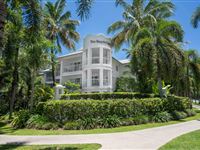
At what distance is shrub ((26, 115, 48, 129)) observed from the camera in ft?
45.2

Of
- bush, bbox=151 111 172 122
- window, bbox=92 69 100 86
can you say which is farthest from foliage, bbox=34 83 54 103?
bush, bbox=151 111 172 122

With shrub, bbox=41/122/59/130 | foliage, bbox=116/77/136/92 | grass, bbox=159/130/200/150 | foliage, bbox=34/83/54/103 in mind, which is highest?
foliage, bbox=116/77/136/92

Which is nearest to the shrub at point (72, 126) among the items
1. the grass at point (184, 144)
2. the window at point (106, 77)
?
the grass at point (184, 144)

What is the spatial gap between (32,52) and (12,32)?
83.1 inches

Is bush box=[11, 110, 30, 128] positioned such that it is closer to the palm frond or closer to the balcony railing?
the palm frond

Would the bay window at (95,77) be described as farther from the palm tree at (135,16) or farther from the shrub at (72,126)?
the shrub at (72,126)

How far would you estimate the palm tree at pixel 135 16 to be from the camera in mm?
23672

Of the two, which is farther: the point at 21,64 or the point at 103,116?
the point at 21,64

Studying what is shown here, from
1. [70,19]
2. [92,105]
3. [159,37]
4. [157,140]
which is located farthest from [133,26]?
[157,140]

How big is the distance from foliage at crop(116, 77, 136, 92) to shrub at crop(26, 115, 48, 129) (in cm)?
1954

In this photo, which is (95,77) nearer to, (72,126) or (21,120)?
(21,120)

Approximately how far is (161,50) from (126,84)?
52.4ft

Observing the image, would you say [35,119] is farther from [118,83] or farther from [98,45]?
[118,83]

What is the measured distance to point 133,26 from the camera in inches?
969
